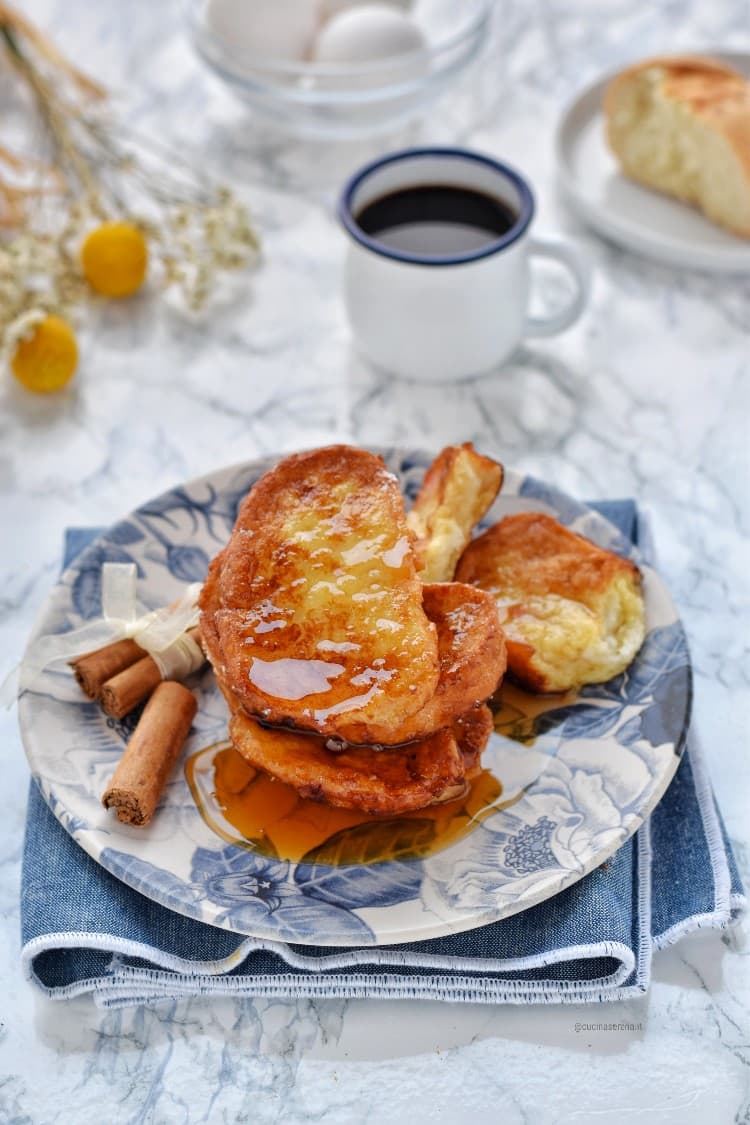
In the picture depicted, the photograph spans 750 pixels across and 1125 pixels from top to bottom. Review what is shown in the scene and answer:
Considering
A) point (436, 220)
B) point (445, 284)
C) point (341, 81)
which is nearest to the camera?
point (445, 284)

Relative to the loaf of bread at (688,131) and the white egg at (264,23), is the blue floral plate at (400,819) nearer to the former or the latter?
the loaf of bread at (688,131)

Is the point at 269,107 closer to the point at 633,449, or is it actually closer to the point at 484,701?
the point at 633,449

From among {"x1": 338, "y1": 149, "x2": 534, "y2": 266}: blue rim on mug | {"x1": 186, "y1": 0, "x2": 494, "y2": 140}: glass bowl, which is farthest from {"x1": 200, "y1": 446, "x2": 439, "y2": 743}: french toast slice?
{"x1": 186, "y1": 0, "x2": 494, "y2": 140}: glass bowl

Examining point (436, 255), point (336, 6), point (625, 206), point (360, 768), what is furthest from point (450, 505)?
point (336, 6)

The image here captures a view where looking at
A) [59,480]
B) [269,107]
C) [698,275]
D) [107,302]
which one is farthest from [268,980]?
[269,107]

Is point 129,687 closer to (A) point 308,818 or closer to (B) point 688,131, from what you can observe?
(A) point 308,818

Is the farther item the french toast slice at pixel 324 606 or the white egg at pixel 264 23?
the white egg at pixel 264 23

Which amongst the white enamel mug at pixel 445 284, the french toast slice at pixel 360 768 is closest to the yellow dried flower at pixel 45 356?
the white enamel mug at pixel 445 284
